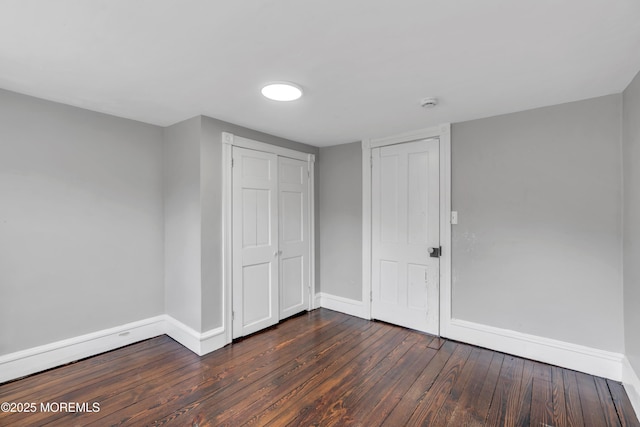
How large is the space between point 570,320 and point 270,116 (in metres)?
3.16

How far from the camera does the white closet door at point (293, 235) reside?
356 centimetres

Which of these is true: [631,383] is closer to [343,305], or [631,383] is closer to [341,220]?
[343,305]

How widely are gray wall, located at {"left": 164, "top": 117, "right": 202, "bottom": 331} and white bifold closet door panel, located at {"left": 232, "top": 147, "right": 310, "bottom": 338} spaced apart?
374 millimetres

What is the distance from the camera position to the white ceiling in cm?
134

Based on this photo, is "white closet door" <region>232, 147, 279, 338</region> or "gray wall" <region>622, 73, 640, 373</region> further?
"white closet door" <region>232, 147, 279, 338</region>

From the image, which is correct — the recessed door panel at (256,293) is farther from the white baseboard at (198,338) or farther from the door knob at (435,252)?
the door knob at (435,252)

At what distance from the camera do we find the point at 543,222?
253cm

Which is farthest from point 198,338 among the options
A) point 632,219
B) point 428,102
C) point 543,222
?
point 632,219

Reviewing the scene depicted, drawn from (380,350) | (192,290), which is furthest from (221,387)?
(380,350)

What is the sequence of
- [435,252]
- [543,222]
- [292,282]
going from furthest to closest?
[292,282]
[435,252]
[543,222]

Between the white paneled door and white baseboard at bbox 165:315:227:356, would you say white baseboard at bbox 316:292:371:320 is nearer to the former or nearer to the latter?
the white paneled door

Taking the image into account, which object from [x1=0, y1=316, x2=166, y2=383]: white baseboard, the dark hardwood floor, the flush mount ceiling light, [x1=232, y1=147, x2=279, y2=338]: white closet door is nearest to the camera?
the dark hardwood floor

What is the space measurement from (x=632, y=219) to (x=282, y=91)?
104 inches

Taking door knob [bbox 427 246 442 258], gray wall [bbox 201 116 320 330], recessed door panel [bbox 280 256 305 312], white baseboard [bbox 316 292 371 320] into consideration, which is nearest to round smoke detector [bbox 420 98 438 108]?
door knob [bbox 427 246 442 258]
